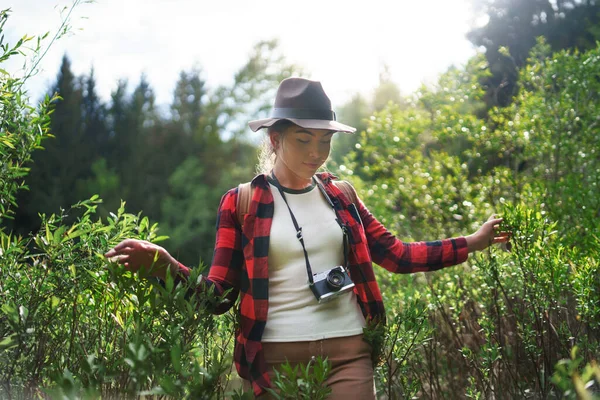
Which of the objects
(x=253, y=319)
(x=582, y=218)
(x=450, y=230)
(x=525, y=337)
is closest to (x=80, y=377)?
(x=253, y=319)

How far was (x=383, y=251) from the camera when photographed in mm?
2756

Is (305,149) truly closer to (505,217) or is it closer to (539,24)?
(505,217)

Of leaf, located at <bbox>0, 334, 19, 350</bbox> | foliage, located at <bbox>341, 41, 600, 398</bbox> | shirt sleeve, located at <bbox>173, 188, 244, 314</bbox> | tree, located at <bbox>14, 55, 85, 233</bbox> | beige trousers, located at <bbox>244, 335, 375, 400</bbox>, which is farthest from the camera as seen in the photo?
tree, located at <bbox>14, 55, 85, 233</bbox>

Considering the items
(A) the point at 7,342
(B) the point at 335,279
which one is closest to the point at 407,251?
(B) the point at 335,279

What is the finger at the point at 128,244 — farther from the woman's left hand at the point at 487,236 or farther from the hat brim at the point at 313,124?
the woman's left hand at the point at 487,236

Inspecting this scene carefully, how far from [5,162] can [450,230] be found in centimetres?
427

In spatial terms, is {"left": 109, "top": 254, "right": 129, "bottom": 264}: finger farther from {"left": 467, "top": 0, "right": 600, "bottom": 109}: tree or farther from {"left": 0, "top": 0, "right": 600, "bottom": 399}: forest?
{"left": 467, "top": 0, "right": 600, "bottom": 109}: tree

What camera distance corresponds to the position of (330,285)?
2311 millimetres

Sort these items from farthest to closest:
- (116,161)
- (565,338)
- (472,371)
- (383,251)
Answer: (116,161) → (472,371) → (565,338) → (383,251)

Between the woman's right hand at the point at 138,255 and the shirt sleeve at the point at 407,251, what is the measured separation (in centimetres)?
95

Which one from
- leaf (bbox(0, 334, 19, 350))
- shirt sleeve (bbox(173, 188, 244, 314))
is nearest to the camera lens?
shirt sleeve (bbox(173, 188, 244, 314))

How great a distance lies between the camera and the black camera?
2.30 meters

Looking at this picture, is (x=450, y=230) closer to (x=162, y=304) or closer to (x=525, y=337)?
(x=525, y=337)

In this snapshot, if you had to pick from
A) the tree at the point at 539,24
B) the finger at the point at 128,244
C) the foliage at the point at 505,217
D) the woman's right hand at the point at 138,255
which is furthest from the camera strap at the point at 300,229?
the tree at the point at 539,24
